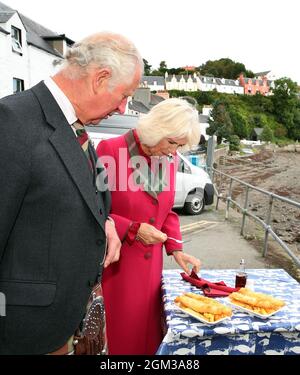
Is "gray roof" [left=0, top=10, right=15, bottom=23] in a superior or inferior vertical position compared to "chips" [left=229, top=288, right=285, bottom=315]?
superior

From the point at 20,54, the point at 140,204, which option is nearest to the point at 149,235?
the point at 140,204

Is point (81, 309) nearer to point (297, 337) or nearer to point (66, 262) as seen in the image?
point (66, 262)

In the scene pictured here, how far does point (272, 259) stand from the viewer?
6.66 m

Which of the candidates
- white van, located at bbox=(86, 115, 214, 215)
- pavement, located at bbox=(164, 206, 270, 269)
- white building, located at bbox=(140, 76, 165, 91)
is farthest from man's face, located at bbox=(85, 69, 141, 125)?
white building, located at bbox=(140, 76, 165, 91)

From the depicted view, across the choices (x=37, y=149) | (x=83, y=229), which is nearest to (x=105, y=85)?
(x=37, y=149)

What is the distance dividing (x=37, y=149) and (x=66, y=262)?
0.45 metres

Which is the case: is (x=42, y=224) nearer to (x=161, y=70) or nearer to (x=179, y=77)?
(x=179, y=77)

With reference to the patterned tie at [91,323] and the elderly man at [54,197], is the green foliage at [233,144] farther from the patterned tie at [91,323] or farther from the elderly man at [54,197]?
the elderly man at [54,197]

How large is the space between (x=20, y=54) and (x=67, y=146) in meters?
24.6

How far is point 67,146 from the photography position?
4.70 ft

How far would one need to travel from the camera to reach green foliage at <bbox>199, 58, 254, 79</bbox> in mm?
139500

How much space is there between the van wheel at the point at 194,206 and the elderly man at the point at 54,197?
8611mm

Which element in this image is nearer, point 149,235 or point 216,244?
point 149,235

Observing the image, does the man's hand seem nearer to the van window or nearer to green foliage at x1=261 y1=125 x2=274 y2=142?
the van window
